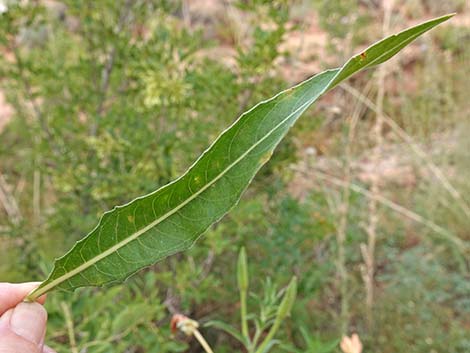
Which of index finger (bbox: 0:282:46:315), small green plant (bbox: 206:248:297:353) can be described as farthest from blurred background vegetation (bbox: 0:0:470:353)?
index finger (bbox: 0:282:46:315)

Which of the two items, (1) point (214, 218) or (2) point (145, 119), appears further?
(2) point (145, 119)

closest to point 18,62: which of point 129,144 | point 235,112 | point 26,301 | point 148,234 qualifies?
point 129,144

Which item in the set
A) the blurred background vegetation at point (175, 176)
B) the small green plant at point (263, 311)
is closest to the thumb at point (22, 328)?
the small green plant at point (263, 311)

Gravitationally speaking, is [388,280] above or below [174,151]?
below

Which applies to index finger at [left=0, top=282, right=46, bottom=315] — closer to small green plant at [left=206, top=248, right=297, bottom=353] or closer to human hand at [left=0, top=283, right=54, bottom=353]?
human hand at [left=0, top=283, right=54, bottom=353]

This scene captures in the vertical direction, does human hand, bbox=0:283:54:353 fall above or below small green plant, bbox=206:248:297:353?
above

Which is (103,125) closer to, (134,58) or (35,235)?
(134,58)

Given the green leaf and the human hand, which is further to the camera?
the human hand
